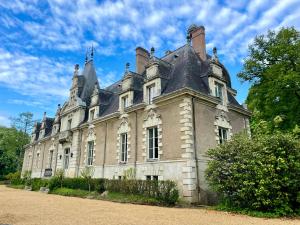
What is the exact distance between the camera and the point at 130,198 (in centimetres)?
1173

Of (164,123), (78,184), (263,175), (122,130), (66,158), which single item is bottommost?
(78,184)

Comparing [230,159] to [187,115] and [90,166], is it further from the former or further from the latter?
[90,166]

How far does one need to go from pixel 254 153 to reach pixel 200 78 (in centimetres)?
716

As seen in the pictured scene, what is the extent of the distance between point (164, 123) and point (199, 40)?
24.7 ft

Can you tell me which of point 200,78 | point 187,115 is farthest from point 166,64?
point 187,115

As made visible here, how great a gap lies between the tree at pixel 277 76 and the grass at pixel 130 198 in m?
11.9

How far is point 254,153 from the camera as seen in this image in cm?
898

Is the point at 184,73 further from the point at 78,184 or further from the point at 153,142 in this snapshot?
the point at 78,184

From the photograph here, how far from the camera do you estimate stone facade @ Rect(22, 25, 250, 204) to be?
12.3 metres

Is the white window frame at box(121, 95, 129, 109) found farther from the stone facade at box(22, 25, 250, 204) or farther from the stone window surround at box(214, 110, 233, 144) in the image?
the stone window surround at box(214, 110, 233, 144)

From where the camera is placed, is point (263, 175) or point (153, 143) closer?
point (263, 175)

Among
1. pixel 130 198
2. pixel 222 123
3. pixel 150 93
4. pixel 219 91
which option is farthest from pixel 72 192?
pixel 219 91

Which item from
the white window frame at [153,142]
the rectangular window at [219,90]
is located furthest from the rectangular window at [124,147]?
the rectangular window at [219,90]

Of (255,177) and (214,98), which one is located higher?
(214,98)
